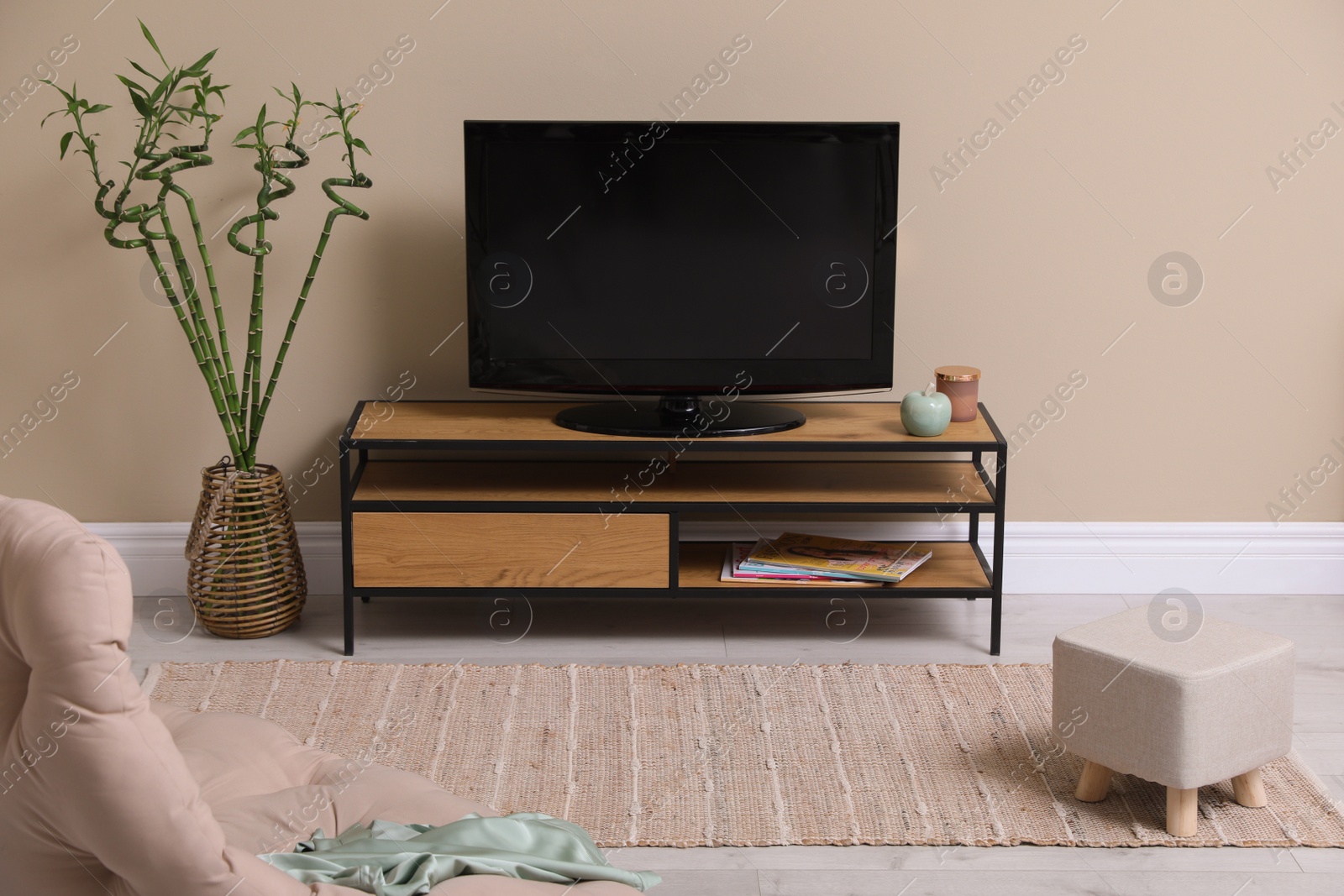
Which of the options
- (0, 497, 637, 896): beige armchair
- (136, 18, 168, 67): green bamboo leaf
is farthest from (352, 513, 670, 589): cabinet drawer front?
(0, 497, 637, 896): beige armchair

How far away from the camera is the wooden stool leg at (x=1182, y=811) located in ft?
7.03

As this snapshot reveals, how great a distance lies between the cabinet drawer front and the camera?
288 centimetres

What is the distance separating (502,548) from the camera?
114 inches

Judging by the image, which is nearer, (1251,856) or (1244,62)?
(1251,856)

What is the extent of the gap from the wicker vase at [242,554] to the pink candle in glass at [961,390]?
Result: 166 cm

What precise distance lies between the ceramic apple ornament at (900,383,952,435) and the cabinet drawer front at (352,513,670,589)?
2.05 feet

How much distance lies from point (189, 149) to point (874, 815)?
6.93ft

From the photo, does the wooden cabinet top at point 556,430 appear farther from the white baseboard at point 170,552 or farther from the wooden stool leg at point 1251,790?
the wooden stool leg at point 1251,790

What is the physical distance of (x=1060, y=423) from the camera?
10.9 ft

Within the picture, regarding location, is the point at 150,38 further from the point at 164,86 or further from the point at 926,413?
the point at 926,413

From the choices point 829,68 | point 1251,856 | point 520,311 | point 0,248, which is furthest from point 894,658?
point 0,248

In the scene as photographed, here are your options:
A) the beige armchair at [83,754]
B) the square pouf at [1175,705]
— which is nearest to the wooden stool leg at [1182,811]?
the square pouf at [1175,705]

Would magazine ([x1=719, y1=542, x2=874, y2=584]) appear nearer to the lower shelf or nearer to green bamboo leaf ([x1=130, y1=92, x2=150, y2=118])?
the lower shelf

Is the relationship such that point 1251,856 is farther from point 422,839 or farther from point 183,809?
point 183,809
